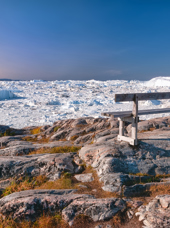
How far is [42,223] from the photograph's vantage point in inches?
153

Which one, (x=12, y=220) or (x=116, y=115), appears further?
(x=116, y=115)

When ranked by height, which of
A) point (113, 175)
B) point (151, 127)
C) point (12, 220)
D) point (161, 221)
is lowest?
point (12, 220)

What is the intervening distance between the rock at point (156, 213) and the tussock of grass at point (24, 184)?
3.11 metres

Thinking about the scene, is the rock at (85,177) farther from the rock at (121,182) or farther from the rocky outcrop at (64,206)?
the rocky outcrop at (64,206)

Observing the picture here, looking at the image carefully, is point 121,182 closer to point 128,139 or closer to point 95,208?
point 95,208

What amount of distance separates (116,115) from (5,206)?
4.00 metres

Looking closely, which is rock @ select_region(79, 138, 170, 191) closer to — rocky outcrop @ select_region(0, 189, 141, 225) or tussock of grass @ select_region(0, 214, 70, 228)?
rocky outcrop @ select_region(0, 189, 141, 225)

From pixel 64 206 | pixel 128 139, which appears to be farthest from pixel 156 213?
pixel 128 139

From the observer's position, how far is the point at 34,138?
1318 centimetres

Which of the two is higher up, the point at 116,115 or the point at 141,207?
the point at 116,115

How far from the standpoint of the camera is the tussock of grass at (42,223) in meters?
3.85

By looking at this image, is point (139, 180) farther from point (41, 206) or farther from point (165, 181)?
point (41, 206)

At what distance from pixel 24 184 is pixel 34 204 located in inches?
62.0

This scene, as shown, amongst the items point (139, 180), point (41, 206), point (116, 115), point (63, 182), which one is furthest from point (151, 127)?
point (41, 206)
